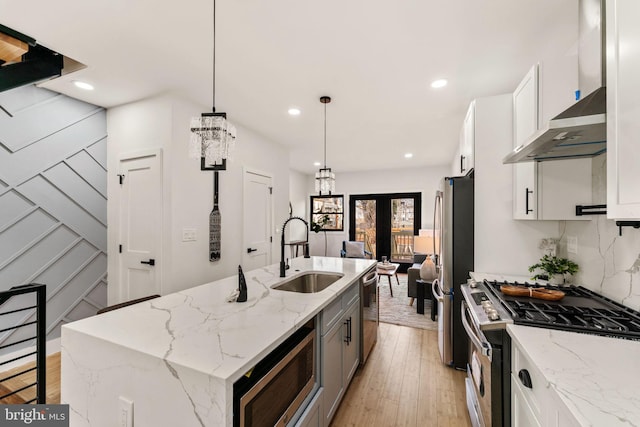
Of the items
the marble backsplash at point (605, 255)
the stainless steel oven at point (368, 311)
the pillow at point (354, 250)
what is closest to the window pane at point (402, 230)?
the pillow at point (354, 250)

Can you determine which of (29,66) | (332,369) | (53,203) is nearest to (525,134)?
(332,369)

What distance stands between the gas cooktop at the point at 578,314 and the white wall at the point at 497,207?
1.76ft

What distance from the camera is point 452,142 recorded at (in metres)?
4.41

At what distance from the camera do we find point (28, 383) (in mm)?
2248

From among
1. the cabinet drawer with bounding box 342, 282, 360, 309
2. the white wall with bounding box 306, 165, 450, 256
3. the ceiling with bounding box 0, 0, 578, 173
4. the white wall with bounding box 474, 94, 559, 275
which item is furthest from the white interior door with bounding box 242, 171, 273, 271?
the white wall with bounding box 306, 165, 450, 256

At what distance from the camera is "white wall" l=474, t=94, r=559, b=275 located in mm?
2225

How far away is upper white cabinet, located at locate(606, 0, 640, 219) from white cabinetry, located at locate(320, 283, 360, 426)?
1377 millimetres

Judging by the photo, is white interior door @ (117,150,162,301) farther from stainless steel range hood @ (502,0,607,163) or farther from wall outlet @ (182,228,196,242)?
stainless steel range hood @ (502,0,607,163)

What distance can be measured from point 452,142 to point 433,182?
2.24 m

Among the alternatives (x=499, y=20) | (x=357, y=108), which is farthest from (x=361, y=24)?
(x=357, y=108)

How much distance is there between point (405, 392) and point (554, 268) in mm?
1453

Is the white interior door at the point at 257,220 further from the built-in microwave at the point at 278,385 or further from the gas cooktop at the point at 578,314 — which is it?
the gas cooktop at the point at 578,314

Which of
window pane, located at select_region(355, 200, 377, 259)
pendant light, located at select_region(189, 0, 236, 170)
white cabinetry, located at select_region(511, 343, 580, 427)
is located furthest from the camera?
window pane, located at select_region(355, 200, 377, 259)

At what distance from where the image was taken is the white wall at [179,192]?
269 cm
